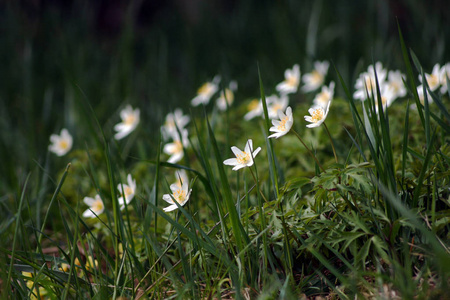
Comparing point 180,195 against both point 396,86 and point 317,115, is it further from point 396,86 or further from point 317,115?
point 396,86

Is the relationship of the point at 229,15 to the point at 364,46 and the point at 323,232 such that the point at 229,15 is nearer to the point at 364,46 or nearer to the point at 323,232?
the point at 364,46

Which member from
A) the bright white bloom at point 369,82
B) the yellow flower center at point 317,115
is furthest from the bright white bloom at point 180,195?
the bright white bloom at point 369,82

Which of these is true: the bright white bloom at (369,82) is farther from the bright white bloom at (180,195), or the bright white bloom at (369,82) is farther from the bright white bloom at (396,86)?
the bright white bloom at (180,195)

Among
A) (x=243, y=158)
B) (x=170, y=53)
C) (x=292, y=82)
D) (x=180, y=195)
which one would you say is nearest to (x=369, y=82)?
(x=292, y=82)

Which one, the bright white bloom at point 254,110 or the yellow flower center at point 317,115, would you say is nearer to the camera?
the yellow flower center at point 317,115

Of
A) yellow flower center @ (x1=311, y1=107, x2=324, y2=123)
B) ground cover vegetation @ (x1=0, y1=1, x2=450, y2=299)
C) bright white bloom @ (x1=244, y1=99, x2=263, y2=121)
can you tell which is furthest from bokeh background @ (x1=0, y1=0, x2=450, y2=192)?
yellow flower center @ (x1=311, y1=107, x2=324, y2=123)

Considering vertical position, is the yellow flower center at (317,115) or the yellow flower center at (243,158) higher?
the yellow flower center at (317,115)

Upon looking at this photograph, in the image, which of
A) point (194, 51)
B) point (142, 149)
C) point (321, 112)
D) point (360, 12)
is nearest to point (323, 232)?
point (321, 112)
